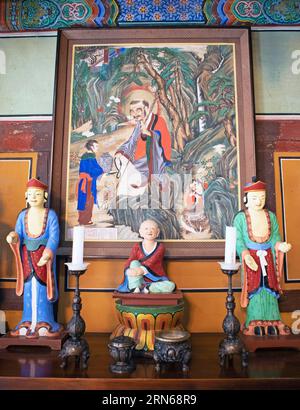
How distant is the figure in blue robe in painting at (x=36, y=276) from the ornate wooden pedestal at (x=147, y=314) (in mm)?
376

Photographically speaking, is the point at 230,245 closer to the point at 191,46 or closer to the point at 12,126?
the point at 191,46

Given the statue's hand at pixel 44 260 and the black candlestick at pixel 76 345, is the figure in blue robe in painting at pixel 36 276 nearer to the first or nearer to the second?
the statue's hand at pixel 44 260

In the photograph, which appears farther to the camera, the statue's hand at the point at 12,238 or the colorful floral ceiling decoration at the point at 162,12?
the colorful floral ceiling decoration at the point at 162,12

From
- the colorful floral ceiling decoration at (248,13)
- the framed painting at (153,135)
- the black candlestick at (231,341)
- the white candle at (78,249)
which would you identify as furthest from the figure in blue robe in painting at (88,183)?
the colorful floral ceiling decoration at (248,13)

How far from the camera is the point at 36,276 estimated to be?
1.76 m

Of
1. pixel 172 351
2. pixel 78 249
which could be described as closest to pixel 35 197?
pixel 78 249

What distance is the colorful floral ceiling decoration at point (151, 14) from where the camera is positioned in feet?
7.60

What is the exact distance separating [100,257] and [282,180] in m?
1.22

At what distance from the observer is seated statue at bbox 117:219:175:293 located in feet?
5.57

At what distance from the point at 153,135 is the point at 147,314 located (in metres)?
1.10

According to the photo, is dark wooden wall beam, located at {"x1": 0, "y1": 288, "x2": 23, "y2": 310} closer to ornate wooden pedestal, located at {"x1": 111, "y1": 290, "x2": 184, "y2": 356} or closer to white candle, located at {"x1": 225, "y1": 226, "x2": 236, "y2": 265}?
ornate wooden pedestal, located at {"x1": 111, "y1": 290, "x2": 184, "y2": 356}

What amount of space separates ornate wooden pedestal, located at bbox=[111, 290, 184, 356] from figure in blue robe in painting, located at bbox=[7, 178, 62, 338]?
38 cm

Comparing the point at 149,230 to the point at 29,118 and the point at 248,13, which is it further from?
the point at 248,13
